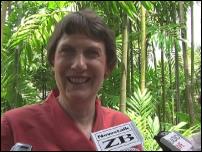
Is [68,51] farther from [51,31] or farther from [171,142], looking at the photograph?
[51,31]

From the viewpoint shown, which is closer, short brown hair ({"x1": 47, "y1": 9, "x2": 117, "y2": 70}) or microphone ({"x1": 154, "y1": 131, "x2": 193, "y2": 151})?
microphone ({"x1": 154, "y1": 131, "x2": 193, "y2": 151})

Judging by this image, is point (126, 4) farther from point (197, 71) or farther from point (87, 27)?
point (197, 71)

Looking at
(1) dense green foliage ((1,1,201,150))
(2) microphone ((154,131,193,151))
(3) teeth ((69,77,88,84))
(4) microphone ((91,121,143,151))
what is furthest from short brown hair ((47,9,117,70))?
(1) dense green foliage ((1,1,201,150))

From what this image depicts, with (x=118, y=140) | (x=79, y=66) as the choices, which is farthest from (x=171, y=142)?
(x=79, y=66)

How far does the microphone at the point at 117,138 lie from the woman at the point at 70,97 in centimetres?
3

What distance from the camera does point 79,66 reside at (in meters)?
1.21

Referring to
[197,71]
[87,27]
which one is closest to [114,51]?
[87,27]

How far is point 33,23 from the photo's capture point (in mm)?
4348

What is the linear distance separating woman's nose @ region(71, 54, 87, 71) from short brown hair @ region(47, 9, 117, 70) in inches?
2.9

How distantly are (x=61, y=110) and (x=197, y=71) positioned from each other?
583 millimetres

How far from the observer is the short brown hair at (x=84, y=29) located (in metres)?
1.25

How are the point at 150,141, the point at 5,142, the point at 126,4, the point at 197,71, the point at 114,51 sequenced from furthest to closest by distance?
the point at 150,141, the point at 126,4, the point at 114,51, the point at 5,142, the point at 197,71

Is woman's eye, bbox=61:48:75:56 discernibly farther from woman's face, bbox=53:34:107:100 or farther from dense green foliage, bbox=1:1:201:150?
dense green foliage, bbox=1:1:201:150

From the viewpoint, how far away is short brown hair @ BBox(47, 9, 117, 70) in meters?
1.25
